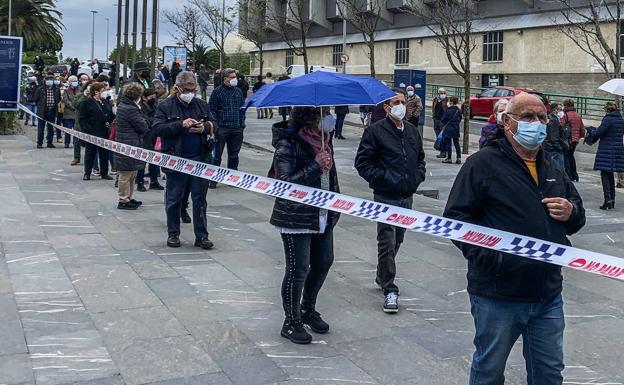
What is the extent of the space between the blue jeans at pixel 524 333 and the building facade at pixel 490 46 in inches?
1049

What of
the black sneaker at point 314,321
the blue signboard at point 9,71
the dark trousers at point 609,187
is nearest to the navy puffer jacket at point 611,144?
the dark trousers at point 609,187

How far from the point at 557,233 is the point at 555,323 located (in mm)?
423

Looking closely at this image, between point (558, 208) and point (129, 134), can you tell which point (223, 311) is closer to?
point (558, 208)

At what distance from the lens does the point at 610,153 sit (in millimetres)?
12703

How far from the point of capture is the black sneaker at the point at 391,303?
627cm

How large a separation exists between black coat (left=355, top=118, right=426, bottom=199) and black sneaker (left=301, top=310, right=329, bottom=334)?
123 cm

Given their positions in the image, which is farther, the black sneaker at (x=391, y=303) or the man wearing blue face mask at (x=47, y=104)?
the man wearing blue face mask at (x=47, y=104)

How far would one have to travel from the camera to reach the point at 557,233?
380 cm

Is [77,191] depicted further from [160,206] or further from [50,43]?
[50,43]

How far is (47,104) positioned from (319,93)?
14670 mm

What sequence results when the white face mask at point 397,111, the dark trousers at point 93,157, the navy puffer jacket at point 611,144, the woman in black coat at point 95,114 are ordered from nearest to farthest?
the white face mask at point 397,111 → the navy puffer jacket at point 611,144 → the woman in black coat at point 95,114 → the dark trousers at point 93,157

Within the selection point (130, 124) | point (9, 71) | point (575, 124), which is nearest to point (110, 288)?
point (130, 124)

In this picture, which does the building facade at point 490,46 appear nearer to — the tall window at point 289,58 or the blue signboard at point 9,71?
the tall window at point 289,58

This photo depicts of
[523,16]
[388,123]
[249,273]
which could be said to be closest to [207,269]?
[249,273]
